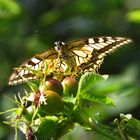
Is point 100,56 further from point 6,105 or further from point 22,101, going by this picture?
point 6,105

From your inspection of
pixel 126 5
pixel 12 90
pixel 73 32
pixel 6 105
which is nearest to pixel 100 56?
pixel 6 105

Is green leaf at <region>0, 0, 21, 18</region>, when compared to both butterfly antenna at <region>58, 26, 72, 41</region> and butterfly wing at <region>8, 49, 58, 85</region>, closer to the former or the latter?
butterfly antenna at <region>58, 26, 72, 41</region>

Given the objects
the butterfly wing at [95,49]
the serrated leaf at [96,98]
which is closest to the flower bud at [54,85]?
the serrated leaf at [96,98]

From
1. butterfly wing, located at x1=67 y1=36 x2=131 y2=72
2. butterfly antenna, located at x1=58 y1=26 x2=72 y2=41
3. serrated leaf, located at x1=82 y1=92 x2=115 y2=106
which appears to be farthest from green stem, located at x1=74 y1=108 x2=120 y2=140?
butterfly antenna, located at x1=58 y1=26 x2=72 y2=41

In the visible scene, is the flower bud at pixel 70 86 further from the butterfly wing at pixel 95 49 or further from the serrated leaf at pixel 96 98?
the butterfly wing at pixel 95 49

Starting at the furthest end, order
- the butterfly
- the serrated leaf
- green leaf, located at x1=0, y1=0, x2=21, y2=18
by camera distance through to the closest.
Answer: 1. green leaf, located at x1=0, y1=0, x2=21, y2=18
2. the butterfly
3. the serrated leaf

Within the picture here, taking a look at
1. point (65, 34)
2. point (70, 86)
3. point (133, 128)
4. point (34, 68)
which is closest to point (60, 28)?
point (65, 34)
